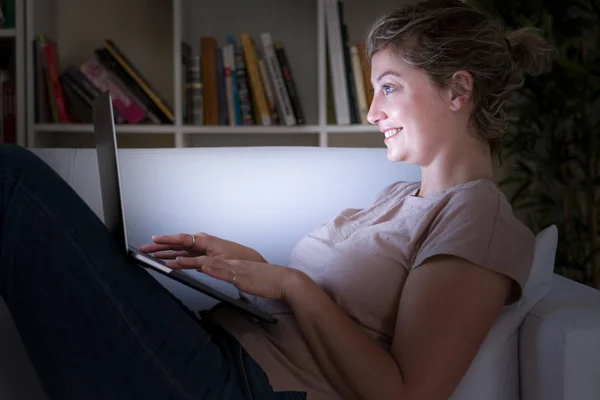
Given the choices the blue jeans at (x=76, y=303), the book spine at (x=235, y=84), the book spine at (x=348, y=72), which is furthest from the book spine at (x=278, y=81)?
the blue jeans at (x=76, y=303)

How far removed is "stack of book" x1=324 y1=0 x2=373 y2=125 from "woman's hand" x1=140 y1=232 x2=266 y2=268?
1270 mm

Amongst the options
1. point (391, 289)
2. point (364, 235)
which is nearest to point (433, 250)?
point (391, 289)

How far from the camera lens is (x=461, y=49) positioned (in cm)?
111

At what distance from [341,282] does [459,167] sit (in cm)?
30

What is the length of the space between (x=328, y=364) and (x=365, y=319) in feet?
0.31

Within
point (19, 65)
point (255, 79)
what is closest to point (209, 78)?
point (255, 79)

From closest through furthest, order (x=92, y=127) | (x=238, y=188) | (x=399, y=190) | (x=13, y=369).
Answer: (x=13, y=369), (x=399, y=190), (x=238, y=188), (x=92, y=127)

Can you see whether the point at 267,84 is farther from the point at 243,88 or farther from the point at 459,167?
the point at 459,167

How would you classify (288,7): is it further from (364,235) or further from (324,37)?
(364,235)

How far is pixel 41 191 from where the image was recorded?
0.84 metres

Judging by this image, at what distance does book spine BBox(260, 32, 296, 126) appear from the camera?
245 centimetres

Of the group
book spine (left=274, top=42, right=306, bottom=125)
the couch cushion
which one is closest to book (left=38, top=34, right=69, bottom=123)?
book spine (left=274, top=42, right=306, bottom=125)

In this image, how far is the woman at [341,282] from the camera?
829 mm

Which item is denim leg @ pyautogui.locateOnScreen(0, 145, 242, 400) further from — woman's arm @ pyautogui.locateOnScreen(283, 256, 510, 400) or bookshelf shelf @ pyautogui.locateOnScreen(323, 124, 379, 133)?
bookshelf shelf @ pyautogui.locateOnScreen(323, 124, 379, 133)
